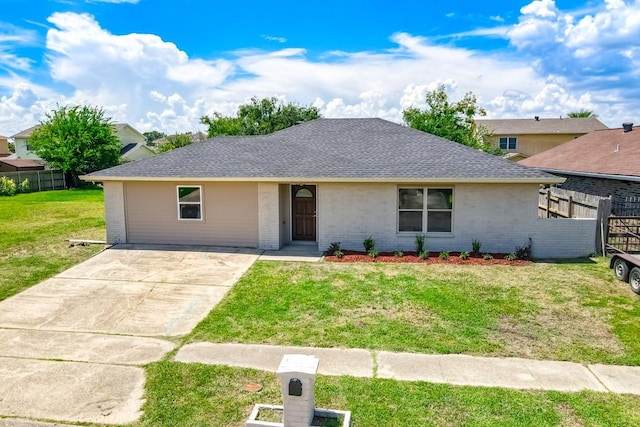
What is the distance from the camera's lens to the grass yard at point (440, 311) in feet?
24.6

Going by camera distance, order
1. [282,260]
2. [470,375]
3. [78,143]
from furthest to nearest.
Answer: [78,143] < [282,260] < [470,375]

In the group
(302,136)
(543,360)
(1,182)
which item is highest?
(302,136)

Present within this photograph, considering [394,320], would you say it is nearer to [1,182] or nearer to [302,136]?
[302,136]

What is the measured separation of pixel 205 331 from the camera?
8.05m

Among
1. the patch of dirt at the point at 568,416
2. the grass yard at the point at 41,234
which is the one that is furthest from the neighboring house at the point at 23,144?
the patch of dirt at the point at 568,416

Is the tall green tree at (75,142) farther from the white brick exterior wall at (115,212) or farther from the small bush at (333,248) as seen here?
the small bush at (333,248)

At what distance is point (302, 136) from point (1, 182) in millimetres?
25883

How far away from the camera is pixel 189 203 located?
580 inches

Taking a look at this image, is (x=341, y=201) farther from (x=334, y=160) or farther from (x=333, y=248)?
(x=334, y=160)

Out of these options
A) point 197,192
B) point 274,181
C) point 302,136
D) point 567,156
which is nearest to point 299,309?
point 274,181

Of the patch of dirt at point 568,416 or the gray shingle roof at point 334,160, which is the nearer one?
the patch of dirt at point 568,416

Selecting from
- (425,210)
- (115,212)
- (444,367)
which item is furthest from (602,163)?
(115,212)

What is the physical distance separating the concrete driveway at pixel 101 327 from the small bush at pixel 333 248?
237cm

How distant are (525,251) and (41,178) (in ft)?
118
